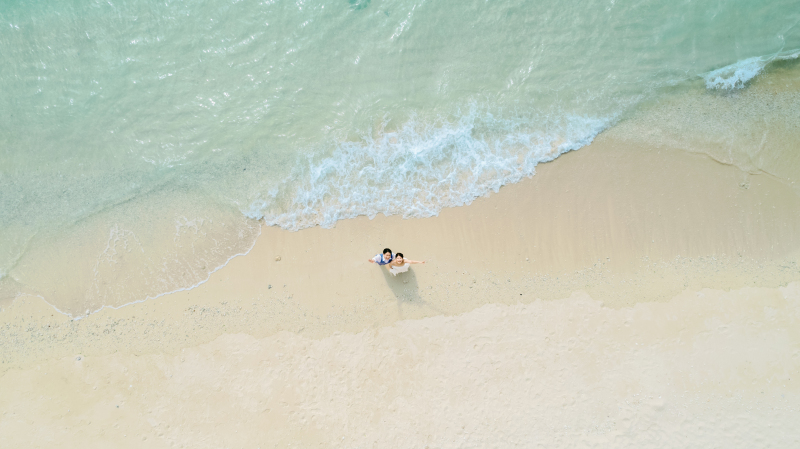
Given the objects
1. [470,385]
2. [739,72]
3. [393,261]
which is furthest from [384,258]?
[739,72]

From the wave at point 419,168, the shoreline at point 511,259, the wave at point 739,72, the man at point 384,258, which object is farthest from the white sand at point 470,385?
the wave at point 739,72

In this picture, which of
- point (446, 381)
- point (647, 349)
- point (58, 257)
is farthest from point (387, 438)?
point (58, 257)

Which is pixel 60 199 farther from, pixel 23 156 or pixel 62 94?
pixel 62 94

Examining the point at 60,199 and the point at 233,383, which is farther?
the point at 60,199

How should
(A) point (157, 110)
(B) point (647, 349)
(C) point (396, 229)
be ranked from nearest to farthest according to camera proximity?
(B) point (647, 349) < (C) point (396, 229) < (A) point (157, 110)

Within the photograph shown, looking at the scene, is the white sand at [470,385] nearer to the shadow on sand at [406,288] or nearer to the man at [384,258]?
the shadow on sand at [406,288]

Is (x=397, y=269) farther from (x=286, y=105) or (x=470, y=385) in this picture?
(x=286, y=105)

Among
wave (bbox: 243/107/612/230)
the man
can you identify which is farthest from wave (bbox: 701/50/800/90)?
A: the man
